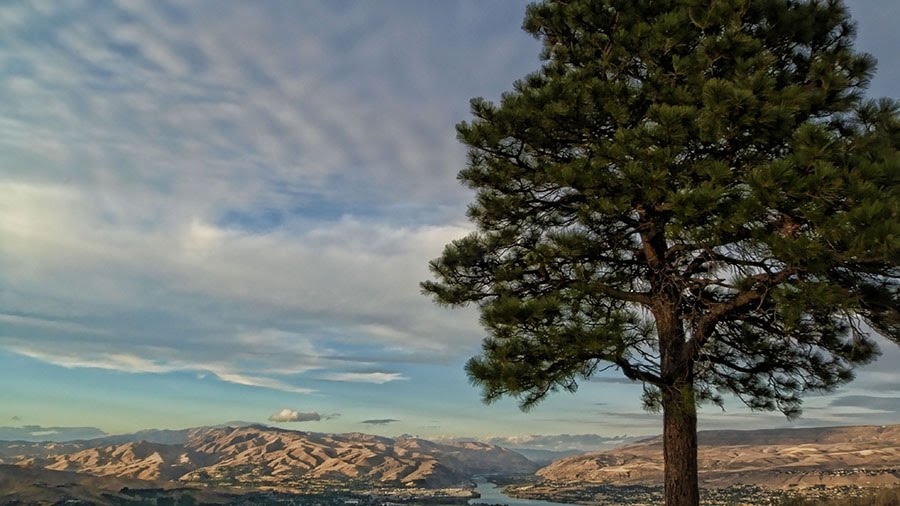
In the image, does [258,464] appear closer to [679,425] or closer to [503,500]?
[503,500]

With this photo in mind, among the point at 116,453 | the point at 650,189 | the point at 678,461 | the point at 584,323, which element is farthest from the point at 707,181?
the point at 116,453

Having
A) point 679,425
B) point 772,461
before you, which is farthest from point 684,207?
point 772,461

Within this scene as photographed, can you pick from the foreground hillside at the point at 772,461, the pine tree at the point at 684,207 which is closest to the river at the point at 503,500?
the foreground hillside at the point at 772,461

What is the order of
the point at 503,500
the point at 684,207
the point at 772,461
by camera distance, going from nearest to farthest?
the point at 684,207 < the point at 503,500 < the point at 772,461

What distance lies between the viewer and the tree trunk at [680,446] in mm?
9259

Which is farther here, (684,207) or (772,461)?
(772,461)

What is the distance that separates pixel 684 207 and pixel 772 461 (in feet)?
469

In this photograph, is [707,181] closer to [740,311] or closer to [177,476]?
[740,311]

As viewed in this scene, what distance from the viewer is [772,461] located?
125m

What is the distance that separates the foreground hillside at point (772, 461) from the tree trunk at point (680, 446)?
73254mm

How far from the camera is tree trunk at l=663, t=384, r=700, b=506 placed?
9259 millimetres

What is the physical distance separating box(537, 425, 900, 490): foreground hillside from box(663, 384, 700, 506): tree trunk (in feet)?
240

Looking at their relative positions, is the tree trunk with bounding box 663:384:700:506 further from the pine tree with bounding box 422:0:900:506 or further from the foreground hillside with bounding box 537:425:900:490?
the foreground hillside with bounding box 537:425:900:490

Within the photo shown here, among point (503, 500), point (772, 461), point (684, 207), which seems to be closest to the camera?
point (684, 207)
